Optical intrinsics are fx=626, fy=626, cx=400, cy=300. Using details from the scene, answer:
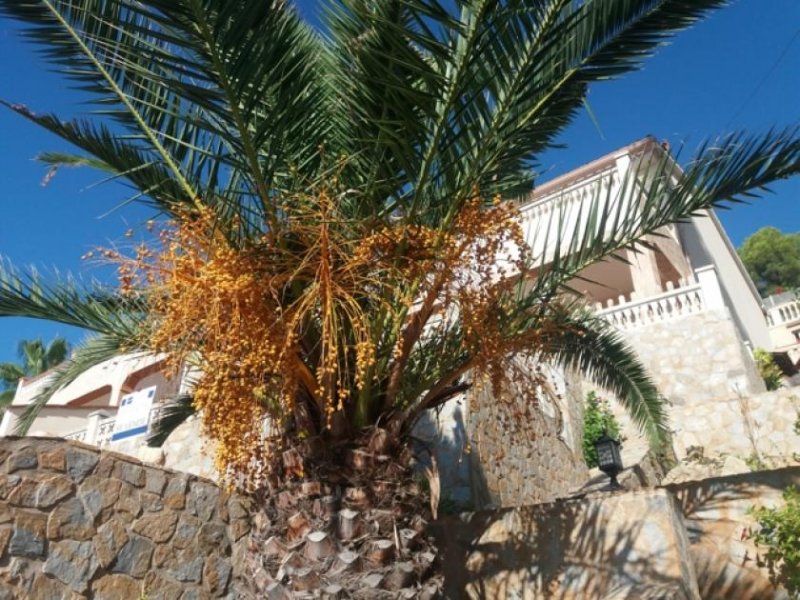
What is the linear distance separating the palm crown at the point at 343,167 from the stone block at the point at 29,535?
1287 millimetres

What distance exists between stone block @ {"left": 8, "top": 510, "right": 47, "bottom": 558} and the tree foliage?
36.8 metres

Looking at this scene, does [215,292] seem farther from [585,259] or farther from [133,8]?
[585,259]

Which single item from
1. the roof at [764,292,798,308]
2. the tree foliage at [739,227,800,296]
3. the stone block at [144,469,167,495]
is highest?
the tree foliage at [739,227,800,296]

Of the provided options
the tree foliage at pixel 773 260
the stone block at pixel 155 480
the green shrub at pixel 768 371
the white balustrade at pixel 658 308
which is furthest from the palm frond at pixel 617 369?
the tree foliage at pixel 773 260

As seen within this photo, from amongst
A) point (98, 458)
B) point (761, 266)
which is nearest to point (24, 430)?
point (98, 458)

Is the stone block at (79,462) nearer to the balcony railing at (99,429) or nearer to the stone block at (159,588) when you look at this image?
the stone block at (159,588)

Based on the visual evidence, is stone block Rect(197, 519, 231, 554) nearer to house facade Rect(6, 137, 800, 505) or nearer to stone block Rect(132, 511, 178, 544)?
stone block Rect(132, 511, 178, 544)

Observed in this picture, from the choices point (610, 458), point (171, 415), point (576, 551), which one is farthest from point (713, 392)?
point (171, 415)

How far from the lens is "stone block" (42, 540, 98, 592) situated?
3.97 metres

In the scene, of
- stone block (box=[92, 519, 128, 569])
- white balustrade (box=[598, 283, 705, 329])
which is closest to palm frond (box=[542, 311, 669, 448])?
stone block (box=[92, 519, 128, 569])

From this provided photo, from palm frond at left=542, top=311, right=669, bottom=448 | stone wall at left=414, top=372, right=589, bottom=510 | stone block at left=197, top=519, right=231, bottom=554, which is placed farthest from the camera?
stone wall at left=414, top=372, right=589, bottom=510

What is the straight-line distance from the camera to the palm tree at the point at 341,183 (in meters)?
3.29

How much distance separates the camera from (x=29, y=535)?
154 inches

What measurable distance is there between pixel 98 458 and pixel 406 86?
3.36 metres
